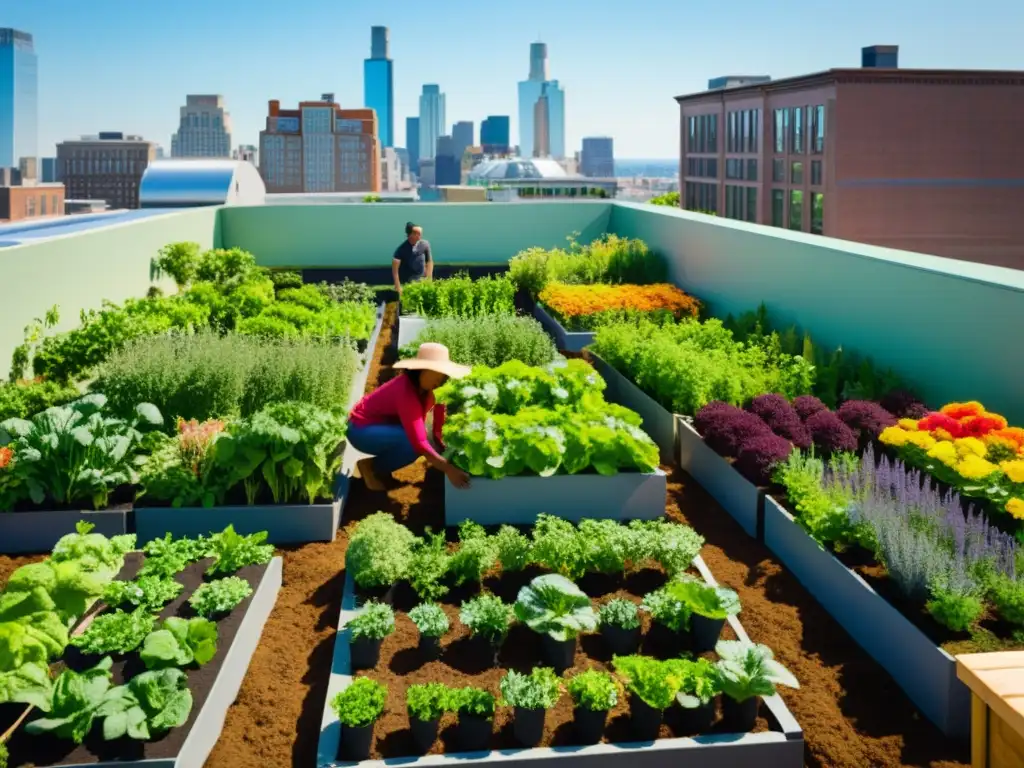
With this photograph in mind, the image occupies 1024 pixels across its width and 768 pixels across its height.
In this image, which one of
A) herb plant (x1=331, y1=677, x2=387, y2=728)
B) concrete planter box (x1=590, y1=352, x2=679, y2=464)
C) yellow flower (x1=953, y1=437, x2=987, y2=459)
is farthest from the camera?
concrete planter box (x1=590, y1=352, x2=679, y2=464)

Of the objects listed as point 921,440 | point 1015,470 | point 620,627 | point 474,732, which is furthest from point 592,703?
point 921,440

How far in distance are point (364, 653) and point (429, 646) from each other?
271 mm

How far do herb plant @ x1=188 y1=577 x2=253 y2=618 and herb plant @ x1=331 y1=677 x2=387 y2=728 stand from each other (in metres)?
0.91

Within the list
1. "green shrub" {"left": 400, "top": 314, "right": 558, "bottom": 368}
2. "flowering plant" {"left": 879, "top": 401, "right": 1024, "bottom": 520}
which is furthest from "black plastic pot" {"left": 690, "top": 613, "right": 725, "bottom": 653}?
"green shrub" {"left": 400, "top": 314, "right": 558, "bottom": 368}

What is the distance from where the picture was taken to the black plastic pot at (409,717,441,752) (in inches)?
146

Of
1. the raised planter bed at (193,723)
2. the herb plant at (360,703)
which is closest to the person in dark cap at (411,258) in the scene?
the raised planter bed at (193,723)

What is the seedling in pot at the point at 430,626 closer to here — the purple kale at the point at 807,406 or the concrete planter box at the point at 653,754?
the concrete planter box at the point at 653,754

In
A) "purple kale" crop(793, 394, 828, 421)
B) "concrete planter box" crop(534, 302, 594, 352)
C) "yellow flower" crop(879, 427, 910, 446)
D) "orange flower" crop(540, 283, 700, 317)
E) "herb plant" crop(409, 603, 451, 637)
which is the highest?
"orange flower" crop(540, 283, 700, 317)

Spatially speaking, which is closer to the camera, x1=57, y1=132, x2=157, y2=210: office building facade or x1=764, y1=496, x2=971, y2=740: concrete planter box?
x1=764, y1=496, x2=971, y2=740: concrete planter box

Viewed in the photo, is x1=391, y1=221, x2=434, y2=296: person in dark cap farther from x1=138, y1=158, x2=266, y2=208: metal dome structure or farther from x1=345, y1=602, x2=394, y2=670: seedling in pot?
x1=345, y1=602, x2=394, y2=670: seedling in pot

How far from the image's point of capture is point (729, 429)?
21.6 feet

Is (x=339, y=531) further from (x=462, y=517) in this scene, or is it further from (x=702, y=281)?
(x=702, y=281)

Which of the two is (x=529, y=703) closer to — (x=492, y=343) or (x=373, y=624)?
(x=373, y=624)

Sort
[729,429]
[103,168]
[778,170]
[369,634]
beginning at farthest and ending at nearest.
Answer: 1. [103,168]
2. [778,170]
3. [729,429]
4. [369,634]
